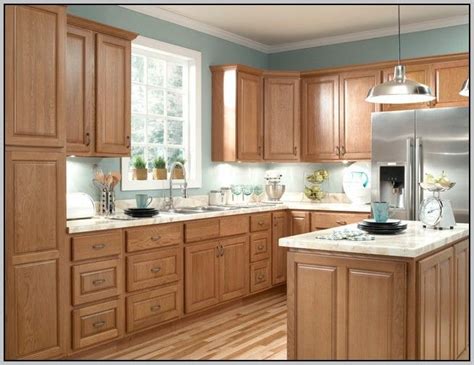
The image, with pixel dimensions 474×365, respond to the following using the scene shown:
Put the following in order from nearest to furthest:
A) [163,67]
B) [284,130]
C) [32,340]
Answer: [32,340] < [163,67] < [284,130]

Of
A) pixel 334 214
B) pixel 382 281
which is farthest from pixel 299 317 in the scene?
pixel 334 214

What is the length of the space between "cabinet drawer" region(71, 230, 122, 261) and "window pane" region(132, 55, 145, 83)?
178 cm

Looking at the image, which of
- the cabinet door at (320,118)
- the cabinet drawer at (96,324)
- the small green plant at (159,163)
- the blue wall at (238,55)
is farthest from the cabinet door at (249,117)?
the cabinet drawer at (96,324)

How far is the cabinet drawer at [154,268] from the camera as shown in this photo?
4.11 meters

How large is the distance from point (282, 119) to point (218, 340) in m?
2.81

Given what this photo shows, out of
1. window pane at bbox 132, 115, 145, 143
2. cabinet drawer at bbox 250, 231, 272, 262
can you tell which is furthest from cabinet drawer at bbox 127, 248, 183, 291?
window pane at bbox 132, 115, 145, 143

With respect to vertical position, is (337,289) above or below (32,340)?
above

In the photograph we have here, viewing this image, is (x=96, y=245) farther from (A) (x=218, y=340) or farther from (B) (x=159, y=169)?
(B) (x=159, y=169)

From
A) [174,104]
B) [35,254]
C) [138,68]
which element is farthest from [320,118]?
[35,254]

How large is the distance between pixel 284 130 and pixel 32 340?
3.69m

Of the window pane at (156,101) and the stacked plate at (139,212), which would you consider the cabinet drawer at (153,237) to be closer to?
the stacked plate at (139,212)

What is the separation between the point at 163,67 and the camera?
546 centimetres

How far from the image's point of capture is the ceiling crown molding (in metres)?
5.25

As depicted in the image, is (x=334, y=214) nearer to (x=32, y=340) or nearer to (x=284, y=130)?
(x=284, y=130)
